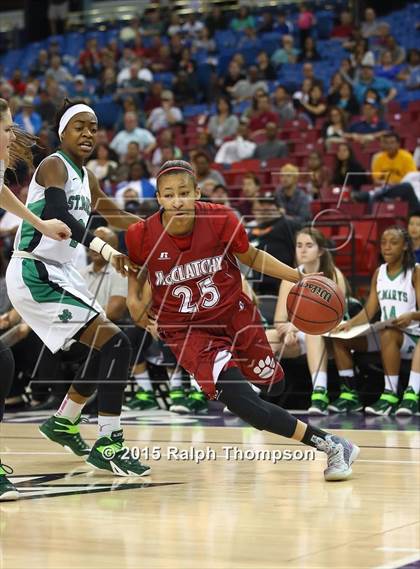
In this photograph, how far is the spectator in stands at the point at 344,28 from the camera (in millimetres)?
17984

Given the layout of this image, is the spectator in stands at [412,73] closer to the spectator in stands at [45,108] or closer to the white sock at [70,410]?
the spectator in stands at [45,108]

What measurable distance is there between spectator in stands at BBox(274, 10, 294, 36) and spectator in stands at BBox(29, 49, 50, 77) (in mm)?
4868

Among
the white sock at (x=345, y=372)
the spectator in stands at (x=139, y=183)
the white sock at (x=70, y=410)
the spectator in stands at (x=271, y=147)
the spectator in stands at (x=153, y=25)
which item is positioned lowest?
the white sock at (x=345, y=372)

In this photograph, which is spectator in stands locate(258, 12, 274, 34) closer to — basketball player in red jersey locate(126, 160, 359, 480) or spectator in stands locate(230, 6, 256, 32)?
spectator in stands locate(230, 6, 256, 32)

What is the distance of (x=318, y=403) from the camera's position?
816 cm

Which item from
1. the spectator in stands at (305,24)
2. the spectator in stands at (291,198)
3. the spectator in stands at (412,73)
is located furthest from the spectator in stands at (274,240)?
the spectator in stands at (305,24)

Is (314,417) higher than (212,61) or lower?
lower

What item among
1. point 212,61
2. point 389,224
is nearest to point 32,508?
point 389,224

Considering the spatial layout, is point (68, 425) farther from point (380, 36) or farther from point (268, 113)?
point (380, 36)

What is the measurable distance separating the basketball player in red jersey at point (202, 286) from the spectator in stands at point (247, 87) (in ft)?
39.8

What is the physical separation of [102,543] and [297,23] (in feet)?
53.8

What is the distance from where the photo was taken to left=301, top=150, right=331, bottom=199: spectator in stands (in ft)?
38.5

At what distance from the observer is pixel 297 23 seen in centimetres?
1902

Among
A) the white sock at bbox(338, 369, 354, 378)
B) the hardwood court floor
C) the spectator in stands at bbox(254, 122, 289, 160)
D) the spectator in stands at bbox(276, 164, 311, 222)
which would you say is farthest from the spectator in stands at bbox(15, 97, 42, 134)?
the hardwood court floor
